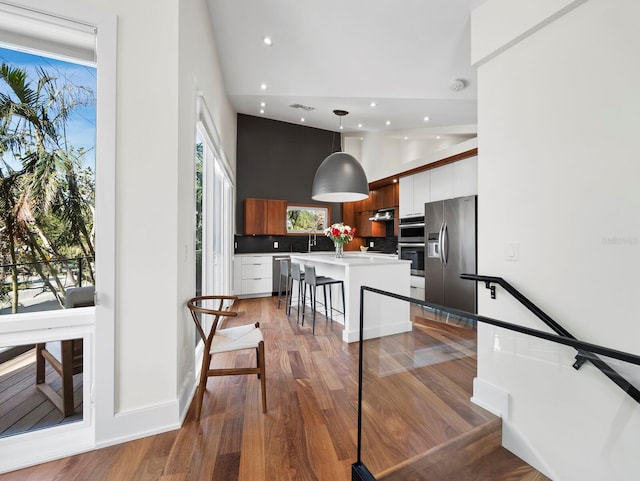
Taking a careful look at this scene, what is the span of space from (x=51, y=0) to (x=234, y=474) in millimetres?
2596

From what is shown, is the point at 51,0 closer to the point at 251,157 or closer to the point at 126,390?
the point at 126,390

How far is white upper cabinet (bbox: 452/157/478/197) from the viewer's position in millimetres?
4262

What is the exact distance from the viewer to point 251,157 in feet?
20.2

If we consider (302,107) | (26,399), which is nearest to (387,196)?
(302,107)

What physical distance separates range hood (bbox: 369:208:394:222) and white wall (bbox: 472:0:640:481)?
418 centimetres

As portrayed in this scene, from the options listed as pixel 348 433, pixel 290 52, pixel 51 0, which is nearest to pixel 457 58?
pixel 290 52

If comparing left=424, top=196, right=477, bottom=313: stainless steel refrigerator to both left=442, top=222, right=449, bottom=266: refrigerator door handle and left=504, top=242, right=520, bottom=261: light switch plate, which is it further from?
left=504, top=242, right=520, bottom=261: light switch plate

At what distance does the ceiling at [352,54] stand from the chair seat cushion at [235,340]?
287 cm

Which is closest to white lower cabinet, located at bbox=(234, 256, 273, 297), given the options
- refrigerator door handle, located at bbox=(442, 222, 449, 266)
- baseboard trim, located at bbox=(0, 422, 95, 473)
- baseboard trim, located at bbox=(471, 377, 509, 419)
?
refrigerator door handle, located at bbox=(442, 222, 449, 266)

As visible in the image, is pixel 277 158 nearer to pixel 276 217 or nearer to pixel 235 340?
pixel 276 217

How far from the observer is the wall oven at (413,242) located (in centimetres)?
510

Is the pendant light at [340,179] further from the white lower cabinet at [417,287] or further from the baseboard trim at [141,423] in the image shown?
the baseboard trim at [141,423]

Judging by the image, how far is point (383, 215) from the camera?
650cm

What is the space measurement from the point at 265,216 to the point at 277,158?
1.37 metres
